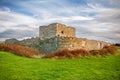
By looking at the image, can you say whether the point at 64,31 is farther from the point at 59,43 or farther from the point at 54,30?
the point at 59,43

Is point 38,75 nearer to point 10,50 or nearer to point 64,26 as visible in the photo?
point 10,50

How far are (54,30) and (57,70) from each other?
30633 mm

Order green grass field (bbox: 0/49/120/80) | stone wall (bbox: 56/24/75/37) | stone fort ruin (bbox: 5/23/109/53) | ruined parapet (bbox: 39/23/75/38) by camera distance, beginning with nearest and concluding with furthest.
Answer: green grass field (bbox: 0/49/120/80), stone fort ruin (bbox: 5/23/109/53), ruined parapet (bbox: 39/23/75/38), stone wall (bbox: 56/24/75/37)

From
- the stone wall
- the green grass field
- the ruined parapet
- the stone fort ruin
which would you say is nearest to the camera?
the green grass field

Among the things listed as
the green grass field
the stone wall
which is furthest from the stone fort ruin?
the stone wall

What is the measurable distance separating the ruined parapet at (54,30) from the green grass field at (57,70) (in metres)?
27.4

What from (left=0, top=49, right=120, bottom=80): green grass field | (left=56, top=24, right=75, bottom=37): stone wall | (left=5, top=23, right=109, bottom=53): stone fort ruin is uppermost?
(left=56, top=24, right=75, bottom=37): stone wall

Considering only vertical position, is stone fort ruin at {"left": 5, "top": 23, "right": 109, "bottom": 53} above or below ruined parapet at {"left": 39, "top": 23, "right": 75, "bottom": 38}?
below

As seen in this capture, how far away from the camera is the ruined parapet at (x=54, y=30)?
4466 cm

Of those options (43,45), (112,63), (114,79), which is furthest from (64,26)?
(114,79)

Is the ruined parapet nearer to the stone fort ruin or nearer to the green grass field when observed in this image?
the stone fort ruin

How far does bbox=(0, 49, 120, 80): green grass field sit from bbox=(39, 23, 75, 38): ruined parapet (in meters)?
27.4

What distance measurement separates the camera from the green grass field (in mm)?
13391

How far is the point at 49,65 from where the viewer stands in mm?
15773
